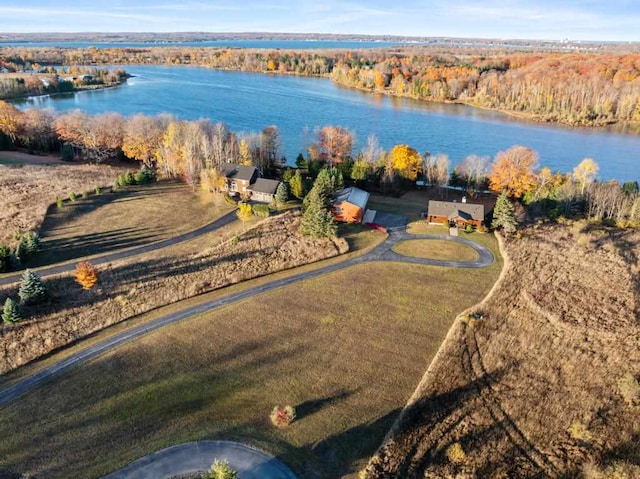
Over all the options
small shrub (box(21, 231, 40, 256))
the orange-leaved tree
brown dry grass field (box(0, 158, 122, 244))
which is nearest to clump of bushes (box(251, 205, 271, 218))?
small shrub (box(21, 231, 40, 256))

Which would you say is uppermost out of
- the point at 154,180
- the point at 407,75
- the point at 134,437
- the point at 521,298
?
the point at 407,75

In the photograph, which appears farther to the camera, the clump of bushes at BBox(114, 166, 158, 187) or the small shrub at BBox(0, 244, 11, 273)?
the clump of bushes at BBox(114, 166, 158, 187)

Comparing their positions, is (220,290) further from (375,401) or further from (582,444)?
(582,444)

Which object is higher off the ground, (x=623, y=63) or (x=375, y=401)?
(x=623, y=63)

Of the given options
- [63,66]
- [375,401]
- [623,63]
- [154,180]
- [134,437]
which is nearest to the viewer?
[134,437]

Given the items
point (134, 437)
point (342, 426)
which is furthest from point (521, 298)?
point (134, 437)

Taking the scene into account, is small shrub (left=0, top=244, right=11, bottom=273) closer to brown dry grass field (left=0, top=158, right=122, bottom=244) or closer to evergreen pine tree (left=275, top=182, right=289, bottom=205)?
brown dry grass field (left=0, top=158, right=122, bottom=244)
